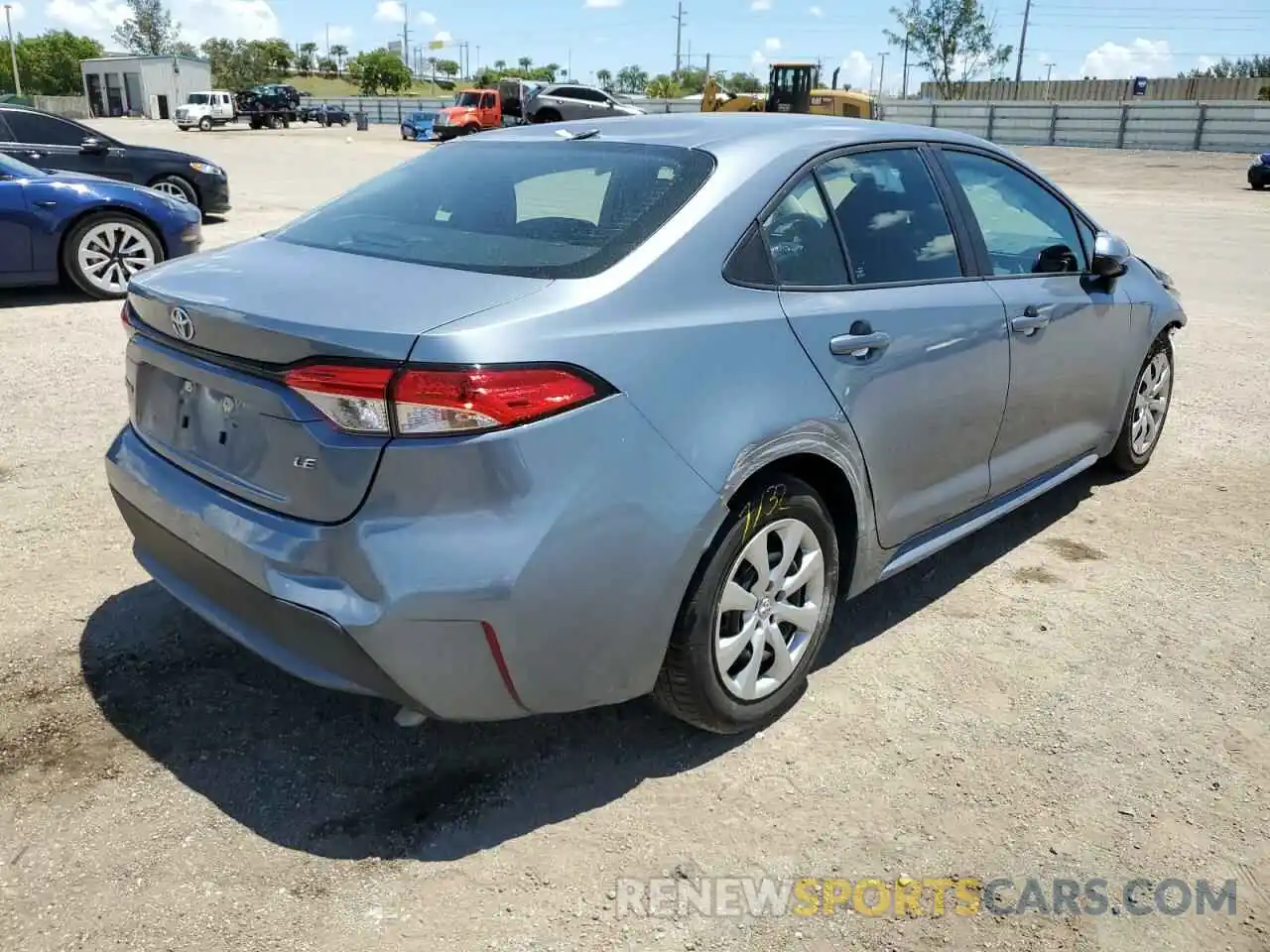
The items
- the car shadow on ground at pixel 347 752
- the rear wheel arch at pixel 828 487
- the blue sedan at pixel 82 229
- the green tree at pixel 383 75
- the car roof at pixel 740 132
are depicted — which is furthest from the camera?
Answer: the green tree at pixel 383 75

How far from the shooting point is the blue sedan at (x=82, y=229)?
326 inches

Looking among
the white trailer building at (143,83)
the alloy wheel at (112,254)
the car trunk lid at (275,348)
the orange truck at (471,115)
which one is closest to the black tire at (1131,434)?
the car trunk lid at (275,348)

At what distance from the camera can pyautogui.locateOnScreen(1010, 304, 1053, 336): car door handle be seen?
12.3 feet

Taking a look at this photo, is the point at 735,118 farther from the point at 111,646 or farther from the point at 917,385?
the point at 111,646

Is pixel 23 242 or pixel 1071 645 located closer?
pixel 1071 645

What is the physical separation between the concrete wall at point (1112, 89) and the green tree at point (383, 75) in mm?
60268

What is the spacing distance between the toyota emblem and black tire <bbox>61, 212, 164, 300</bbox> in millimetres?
6593

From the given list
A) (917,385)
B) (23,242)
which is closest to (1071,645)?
(917,385)

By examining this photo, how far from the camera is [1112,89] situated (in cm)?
6222

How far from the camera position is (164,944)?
2234mm

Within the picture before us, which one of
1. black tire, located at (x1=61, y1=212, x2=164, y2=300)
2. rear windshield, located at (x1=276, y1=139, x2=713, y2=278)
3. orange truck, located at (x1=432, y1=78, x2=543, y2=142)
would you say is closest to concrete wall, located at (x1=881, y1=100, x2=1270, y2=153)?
orange truck, located at (x1=432, y1=78, x2=543, y2=142)

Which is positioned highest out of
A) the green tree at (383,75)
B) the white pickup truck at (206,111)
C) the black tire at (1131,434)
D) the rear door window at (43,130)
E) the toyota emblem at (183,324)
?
the green tree at (383,75)

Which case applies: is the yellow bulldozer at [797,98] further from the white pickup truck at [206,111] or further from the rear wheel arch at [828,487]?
the rear wheel arch at [828,487]

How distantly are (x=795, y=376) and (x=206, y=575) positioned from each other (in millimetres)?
1618
